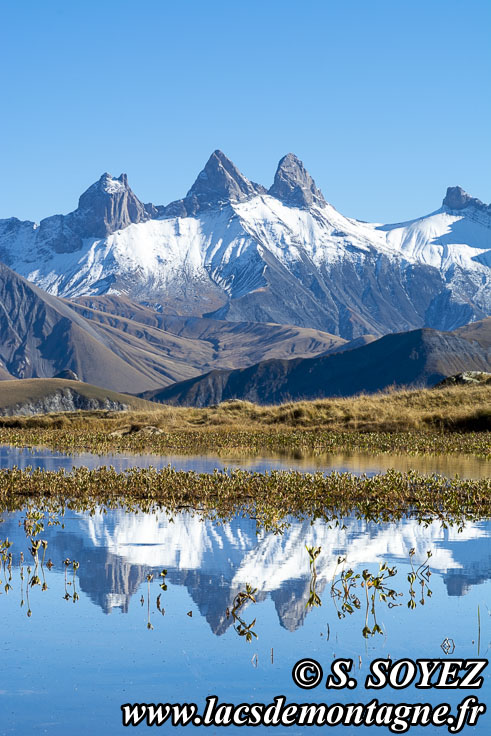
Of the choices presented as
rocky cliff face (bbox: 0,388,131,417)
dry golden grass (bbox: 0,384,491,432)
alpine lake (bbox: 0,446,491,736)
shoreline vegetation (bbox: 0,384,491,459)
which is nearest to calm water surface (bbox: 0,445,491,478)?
shoreline vegetation (bbox: 0,384,491,459)

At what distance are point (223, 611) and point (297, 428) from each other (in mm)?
36517

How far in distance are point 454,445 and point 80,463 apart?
1443 cm

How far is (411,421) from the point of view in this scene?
1816 inches

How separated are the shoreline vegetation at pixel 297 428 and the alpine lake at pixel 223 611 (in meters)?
17.8

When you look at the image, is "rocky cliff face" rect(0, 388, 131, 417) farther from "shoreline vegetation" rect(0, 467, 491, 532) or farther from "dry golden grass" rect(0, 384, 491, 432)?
"shoreline vegetation" rect(0, 467, 491, 532)

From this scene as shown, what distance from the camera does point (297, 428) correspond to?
157 ft

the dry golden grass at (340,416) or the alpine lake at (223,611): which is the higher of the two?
the dry golden grass at (340,416)

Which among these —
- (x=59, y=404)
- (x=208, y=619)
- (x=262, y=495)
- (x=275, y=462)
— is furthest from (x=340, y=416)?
(x=59, y=404)

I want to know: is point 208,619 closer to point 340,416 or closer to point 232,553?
point 232,553

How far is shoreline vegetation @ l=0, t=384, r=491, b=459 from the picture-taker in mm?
37000

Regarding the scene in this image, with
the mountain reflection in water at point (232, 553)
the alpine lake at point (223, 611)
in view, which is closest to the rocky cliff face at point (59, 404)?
the mountain reflection in water at point (232, 553)

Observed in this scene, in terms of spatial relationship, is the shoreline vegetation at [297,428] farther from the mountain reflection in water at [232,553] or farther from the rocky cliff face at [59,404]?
the rocky cliff face at [59,404]

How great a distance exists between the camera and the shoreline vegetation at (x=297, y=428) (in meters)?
37.0

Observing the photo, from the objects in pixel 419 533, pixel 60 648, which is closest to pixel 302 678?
pixel 60 648
